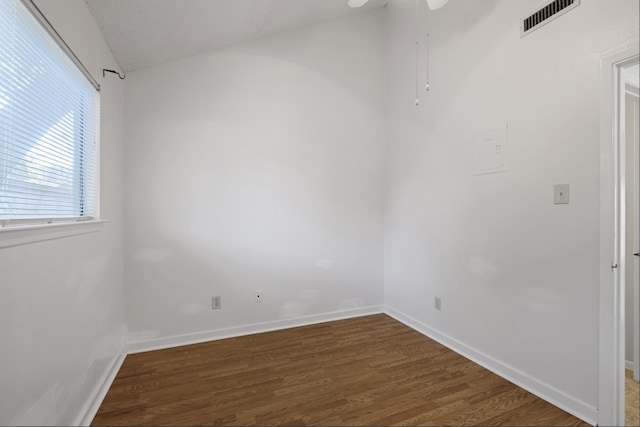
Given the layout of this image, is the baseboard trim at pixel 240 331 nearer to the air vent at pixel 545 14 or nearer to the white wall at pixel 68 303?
the white wall at pixel 68 303

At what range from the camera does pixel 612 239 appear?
5.23 ft

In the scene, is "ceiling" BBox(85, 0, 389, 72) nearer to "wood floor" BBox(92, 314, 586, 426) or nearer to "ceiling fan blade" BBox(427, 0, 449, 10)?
"ceiling fan blade" BBox(427, 0, 449, 10)

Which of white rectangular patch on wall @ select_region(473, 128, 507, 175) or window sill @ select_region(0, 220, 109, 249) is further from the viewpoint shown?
white rectangular patch on wall @ select_region(473, 128, 507, 175)

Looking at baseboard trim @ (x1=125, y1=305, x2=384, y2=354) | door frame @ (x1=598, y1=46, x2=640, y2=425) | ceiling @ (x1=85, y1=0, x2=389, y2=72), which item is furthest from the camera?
baseboard trim @ (x1=125, y1=305, x2=384, y2=354)

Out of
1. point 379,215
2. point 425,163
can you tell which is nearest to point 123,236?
point 379,215

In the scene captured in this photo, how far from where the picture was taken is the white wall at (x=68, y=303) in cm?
107

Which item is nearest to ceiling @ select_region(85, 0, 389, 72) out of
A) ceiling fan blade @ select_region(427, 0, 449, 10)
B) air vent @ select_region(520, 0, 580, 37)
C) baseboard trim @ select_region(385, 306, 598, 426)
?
ceiling fan blade @ select_region(427, 0, 449, 10)

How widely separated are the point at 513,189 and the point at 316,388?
76.5 inches

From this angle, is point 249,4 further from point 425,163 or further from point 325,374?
point 325,374

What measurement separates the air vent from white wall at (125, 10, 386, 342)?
165 cm

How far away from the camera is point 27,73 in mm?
1231

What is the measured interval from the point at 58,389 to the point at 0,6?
5.16ft

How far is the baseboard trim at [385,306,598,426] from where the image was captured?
1.72 metres

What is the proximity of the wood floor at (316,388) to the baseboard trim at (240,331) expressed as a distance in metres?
0.09
